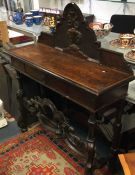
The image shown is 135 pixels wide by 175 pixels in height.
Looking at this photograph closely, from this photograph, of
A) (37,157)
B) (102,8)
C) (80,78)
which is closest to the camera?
(80,78)

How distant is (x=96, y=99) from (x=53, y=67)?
36cm

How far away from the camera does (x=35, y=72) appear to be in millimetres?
1362

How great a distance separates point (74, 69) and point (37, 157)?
85cm

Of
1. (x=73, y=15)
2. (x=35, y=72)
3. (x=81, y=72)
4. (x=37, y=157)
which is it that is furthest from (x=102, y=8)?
(x=37, y=157)

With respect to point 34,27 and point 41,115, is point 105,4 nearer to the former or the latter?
point 34,27

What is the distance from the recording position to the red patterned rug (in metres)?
1.57

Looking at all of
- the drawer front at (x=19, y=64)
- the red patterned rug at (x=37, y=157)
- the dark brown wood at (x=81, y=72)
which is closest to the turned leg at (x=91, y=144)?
the dark brown wood at (x=81, y=72)

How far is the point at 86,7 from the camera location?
9.52ft

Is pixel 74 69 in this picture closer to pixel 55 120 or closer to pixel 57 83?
pixel 57 83

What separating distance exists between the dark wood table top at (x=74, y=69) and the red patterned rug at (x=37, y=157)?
30.2 inches

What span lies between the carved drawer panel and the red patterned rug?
67 centimetres

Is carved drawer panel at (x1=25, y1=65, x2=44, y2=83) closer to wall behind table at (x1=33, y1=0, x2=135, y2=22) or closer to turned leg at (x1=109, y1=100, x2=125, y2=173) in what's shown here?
turned leg at (x1=109, y1=100, x2=125, y2=173)

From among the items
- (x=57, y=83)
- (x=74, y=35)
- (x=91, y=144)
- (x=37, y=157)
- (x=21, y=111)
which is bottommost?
(x=37, y=157)

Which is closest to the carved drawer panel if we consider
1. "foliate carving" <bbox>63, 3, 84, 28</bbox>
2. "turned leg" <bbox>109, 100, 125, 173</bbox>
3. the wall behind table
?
"foliate carving" <bbox>63, 3, 84, 28</bbox>
